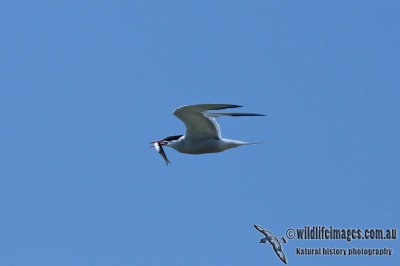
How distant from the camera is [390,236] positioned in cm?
→ 1461

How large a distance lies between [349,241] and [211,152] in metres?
3.70

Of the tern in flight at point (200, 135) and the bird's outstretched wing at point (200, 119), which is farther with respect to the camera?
the tern in flight at point (200, 135)

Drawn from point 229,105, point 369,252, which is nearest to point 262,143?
point 229,105

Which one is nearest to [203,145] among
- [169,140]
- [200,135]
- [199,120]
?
[200,135]

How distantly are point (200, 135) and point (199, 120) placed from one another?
0.61 m

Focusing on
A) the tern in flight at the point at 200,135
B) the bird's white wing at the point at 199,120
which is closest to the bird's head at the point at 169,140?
the tern in flight at the point at 200,135

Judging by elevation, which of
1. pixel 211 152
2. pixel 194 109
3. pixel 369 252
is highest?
pixel 194 109

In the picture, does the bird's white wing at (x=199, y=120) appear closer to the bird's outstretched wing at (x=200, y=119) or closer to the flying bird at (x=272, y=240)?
the bird's outstretched wing at (x=200, y=119)

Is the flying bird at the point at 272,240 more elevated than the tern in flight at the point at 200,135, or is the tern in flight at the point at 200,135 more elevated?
the tern in flight at the point at 200,135

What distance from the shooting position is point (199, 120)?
43.8 feet

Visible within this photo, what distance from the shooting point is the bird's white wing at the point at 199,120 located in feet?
41.4

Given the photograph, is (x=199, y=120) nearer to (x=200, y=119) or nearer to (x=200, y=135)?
(x=200, y=119)

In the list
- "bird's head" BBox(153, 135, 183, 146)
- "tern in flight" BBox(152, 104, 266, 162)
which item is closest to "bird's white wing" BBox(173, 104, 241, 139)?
"tern in flight" BBox(152, 104, 266, 162)

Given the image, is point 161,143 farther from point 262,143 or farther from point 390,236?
point 390,236
